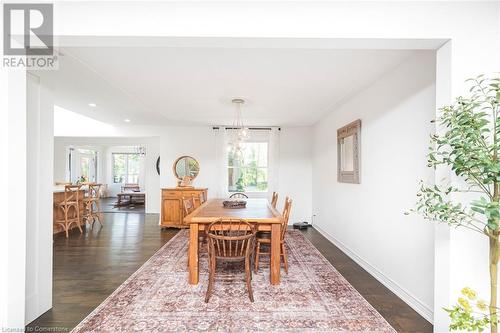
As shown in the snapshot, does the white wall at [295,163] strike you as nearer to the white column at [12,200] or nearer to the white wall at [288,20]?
the white wall at [288,20]

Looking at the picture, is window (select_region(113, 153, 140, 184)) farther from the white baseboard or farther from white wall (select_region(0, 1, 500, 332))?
white wall (select_region(0, 1, 500, 332))

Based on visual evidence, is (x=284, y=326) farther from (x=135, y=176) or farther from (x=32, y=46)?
(x=135, y=176)

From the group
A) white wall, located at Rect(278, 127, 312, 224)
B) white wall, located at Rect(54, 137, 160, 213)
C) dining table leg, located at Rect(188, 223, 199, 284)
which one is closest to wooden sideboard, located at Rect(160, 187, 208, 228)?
white wall, located at Rect(54, 137, 160, 213)

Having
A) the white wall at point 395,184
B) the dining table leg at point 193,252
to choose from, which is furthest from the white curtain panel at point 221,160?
the dining table leg at point 193,252

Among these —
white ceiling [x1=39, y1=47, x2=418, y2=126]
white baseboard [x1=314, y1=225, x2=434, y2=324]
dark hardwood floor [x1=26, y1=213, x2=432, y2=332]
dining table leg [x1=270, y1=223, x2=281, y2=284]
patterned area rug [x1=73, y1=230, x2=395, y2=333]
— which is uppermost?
white ceiling [x1=39, y1=47, x2=418, y2=126]

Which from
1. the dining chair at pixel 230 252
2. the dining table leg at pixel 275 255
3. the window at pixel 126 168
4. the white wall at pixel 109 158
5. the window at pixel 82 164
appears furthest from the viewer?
the window at pixel 126 168

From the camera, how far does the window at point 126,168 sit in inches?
480

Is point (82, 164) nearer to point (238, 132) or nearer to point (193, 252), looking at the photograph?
point (238, 132)

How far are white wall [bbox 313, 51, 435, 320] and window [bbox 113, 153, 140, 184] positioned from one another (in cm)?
1050

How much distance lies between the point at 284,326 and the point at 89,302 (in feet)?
6.18

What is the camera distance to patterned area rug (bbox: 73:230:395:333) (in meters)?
2.17

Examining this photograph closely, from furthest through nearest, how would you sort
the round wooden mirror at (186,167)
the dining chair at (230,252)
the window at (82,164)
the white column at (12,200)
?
1. the window at (82,164)
2. the round wooden mirror at (186,167)
3. the dining chair at (230,252)
4. the white column at (12,200)

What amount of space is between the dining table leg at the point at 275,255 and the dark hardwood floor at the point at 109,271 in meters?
0.87

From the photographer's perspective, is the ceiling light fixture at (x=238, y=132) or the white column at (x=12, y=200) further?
the ceiling light fixture at (x=238, y=132)
